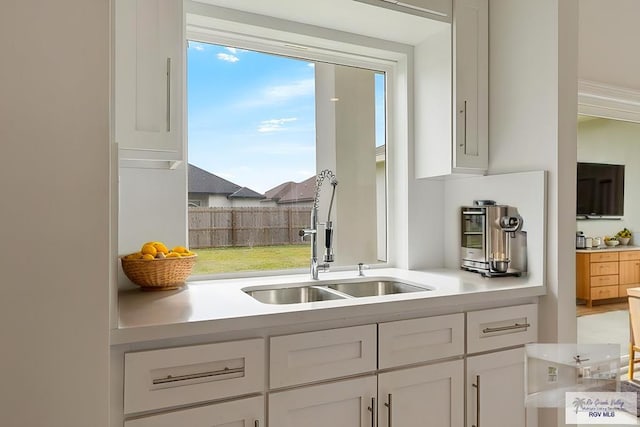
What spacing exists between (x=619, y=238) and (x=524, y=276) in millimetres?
4227

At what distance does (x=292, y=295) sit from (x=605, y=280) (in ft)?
15.3

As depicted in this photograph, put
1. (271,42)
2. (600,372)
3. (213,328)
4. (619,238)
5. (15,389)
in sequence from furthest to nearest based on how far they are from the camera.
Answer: (619,238)
(271,42)
(600,372)
(213,328)
(15,389)

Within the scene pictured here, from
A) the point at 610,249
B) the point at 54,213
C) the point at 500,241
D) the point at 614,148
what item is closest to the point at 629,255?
the point at 610,249

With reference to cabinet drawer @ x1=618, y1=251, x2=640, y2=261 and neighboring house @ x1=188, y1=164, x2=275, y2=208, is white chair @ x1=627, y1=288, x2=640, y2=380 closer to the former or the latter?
cabinet drawer @ x1=618, y1=251, x2=640, y2=261

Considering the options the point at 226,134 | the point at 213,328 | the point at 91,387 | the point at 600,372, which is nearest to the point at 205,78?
the point at 226,134

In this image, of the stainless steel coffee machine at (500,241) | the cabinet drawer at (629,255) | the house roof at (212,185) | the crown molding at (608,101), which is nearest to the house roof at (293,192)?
the house roof at (212,185)

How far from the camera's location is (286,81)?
219 centimetres

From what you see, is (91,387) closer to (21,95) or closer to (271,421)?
(271,421)

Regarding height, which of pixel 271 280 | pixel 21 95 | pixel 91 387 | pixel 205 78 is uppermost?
pixel 205 78

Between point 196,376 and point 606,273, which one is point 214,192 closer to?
point 196,376

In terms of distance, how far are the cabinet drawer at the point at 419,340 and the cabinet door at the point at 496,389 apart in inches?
5.1

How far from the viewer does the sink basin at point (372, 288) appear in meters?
2.00

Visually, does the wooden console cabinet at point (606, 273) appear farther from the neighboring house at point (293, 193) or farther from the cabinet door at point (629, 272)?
the neighboring house at point (293, 193)

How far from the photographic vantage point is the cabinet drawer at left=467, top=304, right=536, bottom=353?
165 centimetres
